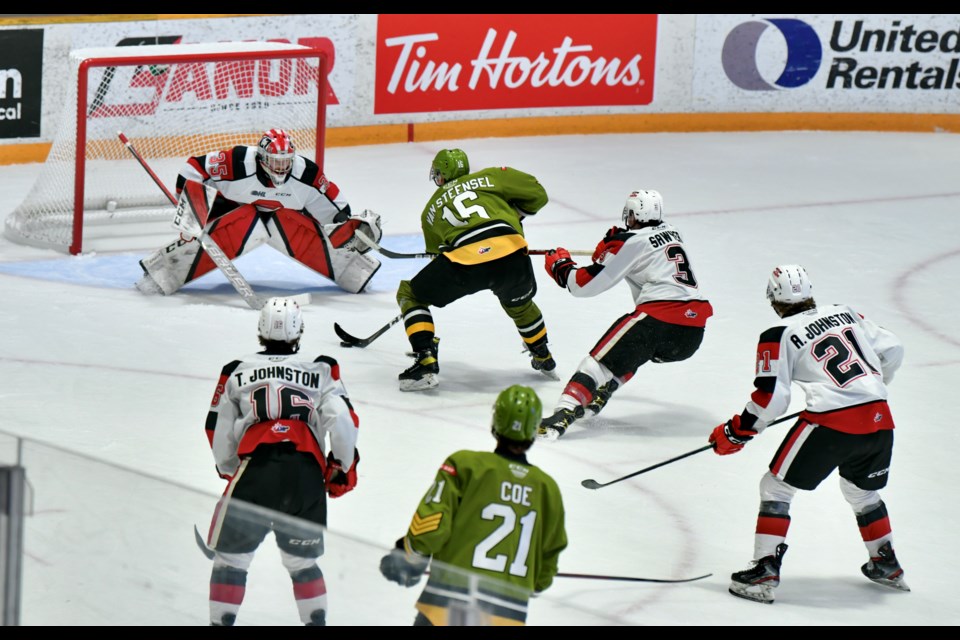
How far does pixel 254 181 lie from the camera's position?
716 cm

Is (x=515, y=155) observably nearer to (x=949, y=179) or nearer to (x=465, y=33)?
(x=465, y=33)

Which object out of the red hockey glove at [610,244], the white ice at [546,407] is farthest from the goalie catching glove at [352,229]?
the red hockey glove at [610,244]

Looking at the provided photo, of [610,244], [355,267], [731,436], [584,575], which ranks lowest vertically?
[355,267]

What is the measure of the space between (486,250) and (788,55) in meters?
6.03

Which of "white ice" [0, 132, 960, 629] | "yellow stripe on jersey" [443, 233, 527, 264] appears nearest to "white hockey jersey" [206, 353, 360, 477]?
"white ice" [0, 132, 960, 629]

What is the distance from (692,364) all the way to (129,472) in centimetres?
390

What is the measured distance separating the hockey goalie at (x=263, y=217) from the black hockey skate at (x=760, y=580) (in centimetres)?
332

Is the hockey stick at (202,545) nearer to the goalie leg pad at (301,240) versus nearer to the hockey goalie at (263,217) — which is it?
the hockey goalie at (263,217)

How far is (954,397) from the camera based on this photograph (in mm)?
6422

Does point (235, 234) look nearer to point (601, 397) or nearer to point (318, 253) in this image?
point (318, 253)

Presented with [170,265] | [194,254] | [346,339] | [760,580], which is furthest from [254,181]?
[760,580]

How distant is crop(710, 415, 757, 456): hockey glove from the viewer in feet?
15.1

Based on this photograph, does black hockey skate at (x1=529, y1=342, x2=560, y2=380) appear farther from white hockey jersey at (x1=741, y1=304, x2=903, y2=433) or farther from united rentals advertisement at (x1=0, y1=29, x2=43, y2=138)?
united rentals advertisement at (x1=0, y1=29, x2=43, y2=138)

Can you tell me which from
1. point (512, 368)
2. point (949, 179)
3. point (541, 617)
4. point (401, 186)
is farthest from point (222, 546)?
point (949, 179)
